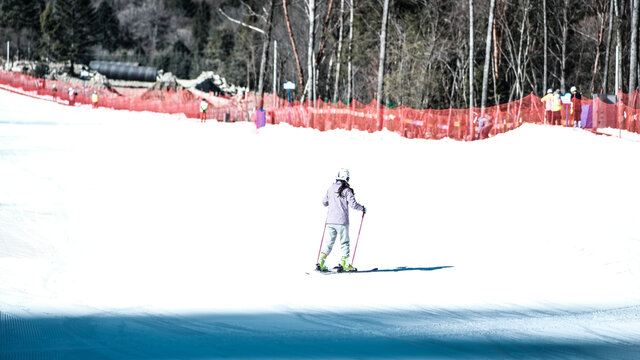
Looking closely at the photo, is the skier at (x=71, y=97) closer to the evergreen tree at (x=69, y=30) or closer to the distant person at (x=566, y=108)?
the distant person at (x=566, y=108)

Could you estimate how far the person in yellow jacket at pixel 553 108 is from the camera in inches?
1212

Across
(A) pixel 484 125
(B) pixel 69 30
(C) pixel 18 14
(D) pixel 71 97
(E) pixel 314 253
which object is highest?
(C) pixel 18 14

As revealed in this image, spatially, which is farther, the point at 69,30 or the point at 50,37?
the point at 69,30

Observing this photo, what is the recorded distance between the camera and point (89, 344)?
671cm

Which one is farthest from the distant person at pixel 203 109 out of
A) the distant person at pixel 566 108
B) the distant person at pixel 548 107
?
the distant person at pixel 566 108

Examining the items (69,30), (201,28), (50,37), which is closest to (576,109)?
(50,37)

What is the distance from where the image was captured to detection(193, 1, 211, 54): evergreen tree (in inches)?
4927

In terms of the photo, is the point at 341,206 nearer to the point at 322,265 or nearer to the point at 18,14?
the point at 322,265

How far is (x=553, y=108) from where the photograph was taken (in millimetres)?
30984

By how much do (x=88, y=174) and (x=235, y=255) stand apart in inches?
413

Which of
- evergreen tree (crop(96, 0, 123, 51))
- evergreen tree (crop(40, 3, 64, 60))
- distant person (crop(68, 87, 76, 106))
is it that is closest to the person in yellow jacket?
distant person (crop(68, 87, 76, 106))

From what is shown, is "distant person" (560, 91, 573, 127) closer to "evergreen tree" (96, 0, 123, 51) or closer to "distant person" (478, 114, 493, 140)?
"distant person" (478, 114, 493, 140)

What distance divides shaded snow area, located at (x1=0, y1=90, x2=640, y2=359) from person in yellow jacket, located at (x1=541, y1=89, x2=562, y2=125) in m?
1.98

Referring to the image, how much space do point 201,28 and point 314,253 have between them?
11706 centimetres
